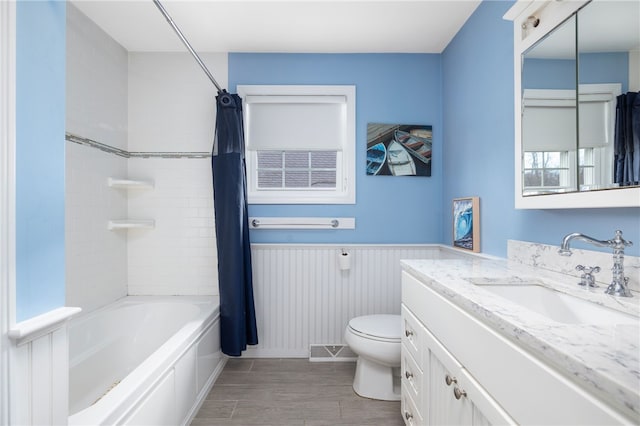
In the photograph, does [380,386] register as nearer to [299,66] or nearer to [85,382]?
[85,382]

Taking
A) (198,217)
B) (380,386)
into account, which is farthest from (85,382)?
(380,386)

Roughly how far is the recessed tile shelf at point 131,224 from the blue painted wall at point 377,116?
0.76 meters

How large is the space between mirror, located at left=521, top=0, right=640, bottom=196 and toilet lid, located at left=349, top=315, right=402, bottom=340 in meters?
1.03

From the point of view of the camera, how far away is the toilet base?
184 cm

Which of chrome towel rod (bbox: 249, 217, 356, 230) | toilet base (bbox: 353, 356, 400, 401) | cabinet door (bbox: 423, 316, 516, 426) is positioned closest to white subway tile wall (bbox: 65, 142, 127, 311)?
chrome towel rod (bbox: 249, 217, 356, 230)

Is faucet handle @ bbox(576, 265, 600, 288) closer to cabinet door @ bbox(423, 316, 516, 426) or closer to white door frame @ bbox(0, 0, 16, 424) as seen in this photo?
cabinet door @ bbox(423, 316, 516, 426)

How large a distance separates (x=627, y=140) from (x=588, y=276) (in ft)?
1.47

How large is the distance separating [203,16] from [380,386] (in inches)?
102

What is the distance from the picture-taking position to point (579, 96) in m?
1.08

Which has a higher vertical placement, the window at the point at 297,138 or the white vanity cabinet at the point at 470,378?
the window at the point at 297,138

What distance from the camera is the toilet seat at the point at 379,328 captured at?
1761 mm

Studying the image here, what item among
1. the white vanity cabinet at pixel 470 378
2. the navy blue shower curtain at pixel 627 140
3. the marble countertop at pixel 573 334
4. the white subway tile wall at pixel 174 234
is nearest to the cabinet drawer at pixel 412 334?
the white vanity cabinet at pixel 470 378

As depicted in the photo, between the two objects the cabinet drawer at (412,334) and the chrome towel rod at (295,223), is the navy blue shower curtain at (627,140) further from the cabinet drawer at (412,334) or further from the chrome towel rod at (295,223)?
the chrome towel rod at (295,223)

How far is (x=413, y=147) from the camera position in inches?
94.3
